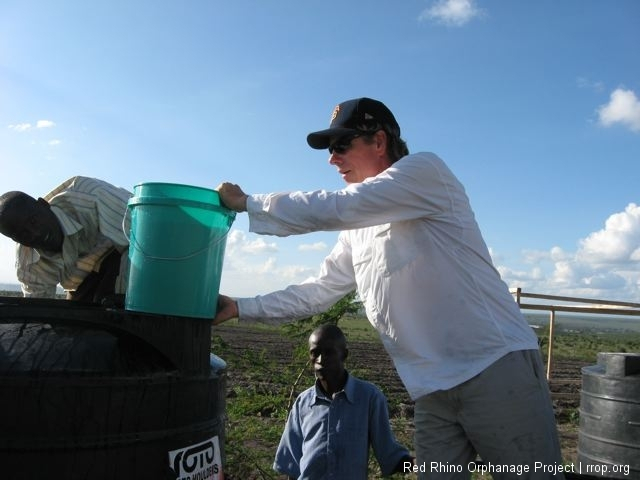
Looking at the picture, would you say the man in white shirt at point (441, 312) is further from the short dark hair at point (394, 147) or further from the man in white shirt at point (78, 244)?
the man in white shirt at point (78, 244)

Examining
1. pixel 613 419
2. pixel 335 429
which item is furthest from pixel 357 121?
pixel 613 419

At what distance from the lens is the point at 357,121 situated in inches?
94.4

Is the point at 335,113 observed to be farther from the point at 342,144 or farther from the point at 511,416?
the point at 511,416

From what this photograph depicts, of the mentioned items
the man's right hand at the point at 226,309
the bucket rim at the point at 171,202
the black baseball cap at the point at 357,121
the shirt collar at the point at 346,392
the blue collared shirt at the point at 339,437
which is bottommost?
the blue collared shirt at the point at 339,437

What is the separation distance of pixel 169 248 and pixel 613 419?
147 inches

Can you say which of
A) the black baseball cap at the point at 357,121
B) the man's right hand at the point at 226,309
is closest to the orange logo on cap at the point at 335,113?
the black baseball cap at the point at 357,121

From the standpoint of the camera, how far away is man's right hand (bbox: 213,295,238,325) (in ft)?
7.81

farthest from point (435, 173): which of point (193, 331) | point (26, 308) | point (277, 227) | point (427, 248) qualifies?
point (26, 308)

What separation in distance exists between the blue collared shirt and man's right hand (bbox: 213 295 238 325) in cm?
111

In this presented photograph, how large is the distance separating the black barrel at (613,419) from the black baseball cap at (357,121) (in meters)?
2.91

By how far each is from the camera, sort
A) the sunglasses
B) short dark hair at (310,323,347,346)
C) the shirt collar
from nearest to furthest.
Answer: the sunglasses
the shirt collar
short dark hair at (310,323,347,346)

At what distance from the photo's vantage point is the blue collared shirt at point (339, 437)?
311 centimetres

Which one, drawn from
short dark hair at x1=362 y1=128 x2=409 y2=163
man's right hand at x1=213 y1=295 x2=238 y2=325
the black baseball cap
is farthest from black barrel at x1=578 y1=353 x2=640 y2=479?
man's right hand at x1=213 y1=295 x2=238 y2=325

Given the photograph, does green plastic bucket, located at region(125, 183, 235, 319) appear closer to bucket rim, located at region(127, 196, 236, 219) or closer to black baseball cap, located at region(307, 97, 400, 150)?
bucket rim, located at region(127, 196, 236, 219)
